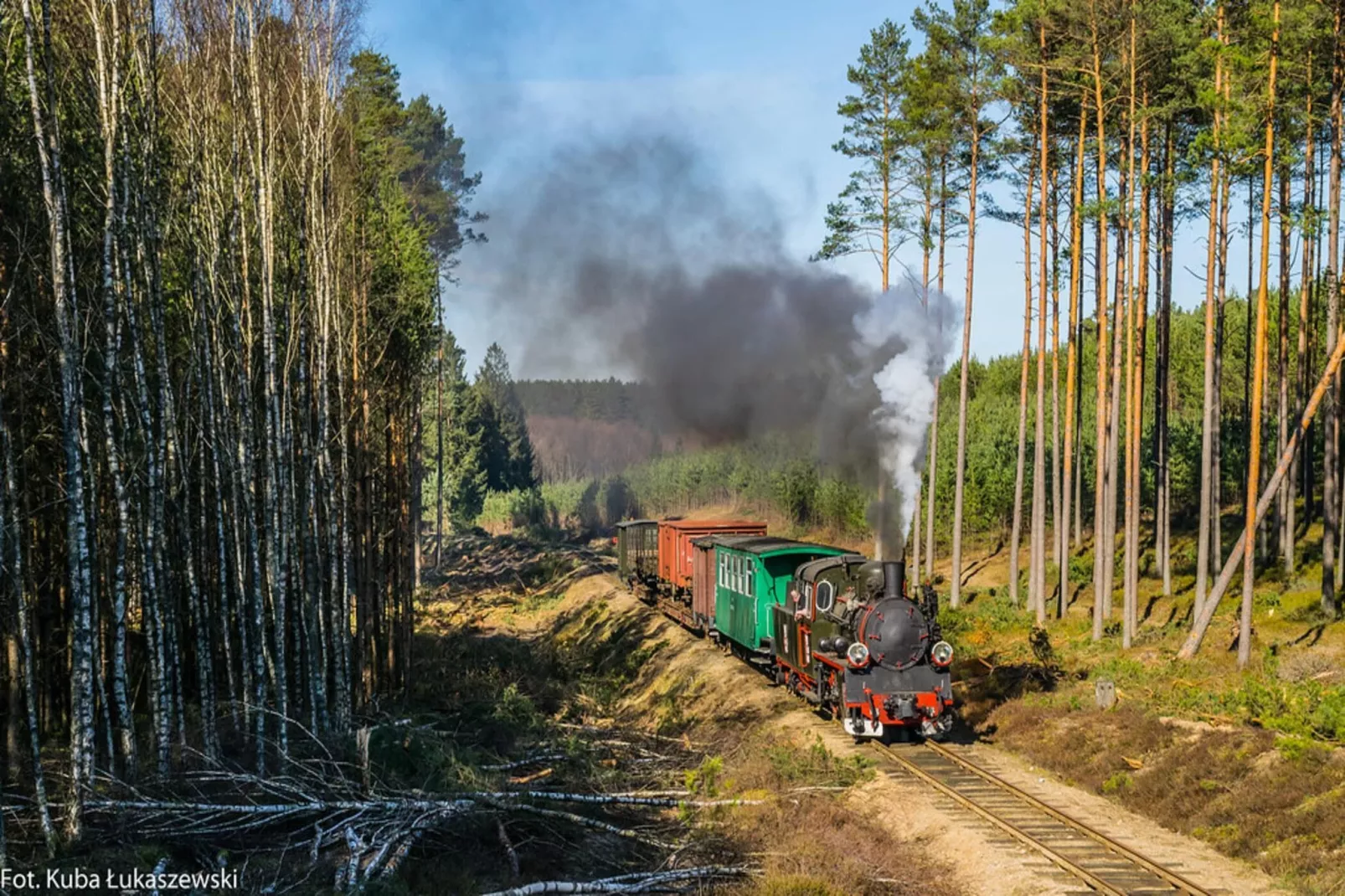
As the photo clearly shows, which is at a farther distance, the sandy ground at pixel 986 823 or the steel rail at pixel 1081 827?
the sandy ground at pixel 986 823

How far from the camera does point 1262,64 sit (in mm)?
22812

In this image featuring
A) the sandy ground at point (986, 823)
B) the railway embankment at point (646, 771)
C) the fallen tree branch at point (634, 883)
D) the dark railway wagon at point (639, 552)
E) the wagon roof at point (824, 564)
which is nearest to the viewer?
the fallen tree branch at point (634, 883)

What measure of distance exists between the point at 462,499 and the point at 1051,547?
130 feet

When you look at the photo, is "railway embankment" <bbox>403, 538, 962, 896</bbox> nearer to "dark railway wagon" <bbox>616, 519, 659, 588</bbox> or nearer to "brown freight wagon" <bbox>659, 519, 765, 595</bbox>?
"brown freight wagon" <bbox>659, 519, 765, 595</bbox>

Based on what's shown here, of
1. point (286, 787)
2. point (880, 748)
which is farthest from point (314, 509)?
point (880, 748)

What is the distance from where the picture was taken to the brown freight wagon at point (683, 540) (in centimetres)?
3162

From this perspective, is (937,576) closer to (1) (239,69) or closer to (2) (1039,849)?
(2) (1039,849)

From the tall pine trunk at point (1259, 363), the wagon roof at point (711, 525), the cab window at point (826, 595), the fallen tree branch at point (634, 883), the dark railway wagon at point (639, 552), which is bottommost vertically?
the fallen tree branch at point (634, 883)

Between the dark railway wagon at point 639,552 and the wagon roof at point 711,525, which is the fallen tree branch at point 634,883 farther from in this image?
the dark railway wagon at point 639,552

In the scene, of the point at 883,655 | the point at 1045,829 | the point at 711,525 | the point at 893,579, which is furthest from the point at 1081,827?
the point at 711,525

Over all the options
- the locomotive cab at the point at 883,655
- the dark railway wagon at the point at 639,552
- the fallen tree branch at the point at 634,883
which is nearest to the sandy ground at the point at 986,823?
the locomotive cab at the point at 883,655

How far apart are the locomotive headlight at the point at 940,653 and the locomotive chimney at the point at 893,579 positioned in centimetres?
106

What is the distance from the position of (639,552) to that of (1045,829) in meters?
26.8

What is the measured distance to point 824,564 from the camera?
19891mm
